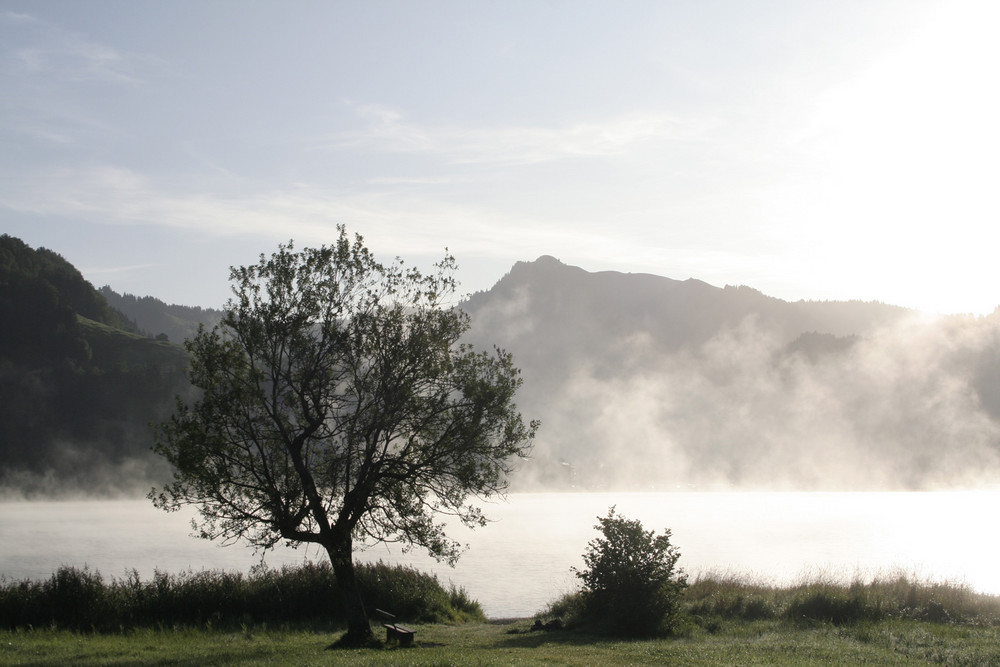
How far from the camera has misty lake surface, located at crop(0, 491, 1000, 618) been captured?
48719 millimetres

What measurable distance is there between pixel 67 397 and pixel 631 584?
15239 cm

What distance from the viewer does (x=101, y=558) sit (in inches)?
2325

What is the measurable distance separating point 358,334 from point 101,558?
47.2m

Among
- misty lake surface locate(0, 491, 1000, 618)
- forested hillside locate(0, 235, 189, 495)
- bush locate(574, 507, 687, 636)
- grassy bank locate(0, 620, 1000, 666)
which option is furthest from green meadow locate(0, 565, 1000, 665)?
forested hillside locate(0, 235, 189, 495)

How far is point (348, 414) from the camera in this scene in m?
24.2

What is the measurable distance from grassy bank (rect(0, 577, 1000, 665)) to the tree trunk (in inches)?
43.2

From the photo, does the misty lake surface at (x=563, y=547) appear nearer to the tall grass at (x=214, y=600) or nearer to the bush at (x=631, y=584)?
the tall grass at (x=214, y=600)

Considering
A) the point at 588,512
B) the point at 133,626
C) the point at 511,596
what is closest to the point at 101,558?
the point at 511,596

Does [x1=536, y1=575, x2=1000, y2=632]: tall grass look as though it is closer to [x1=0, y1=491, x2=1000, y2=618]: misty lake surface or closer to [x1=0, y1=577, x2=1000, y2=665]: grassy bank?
[x1=0, y1=577, x2=1000, y2=665]: grassy bank

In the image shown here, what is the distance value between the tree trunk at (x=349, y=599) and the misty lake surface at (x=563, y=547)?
674cm

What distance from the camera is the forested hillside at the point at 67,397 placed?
14388 centimetres

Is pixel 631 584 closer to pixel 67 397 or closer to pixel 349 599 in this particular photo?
pixel 349 599

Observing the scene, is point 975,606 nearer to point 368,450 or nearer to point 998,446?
point 368,450

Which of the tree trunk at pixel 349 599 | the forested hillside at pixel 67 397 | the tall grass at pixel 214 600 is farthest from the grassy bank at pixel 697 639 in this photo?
the forested hillside at pixel 67 397
